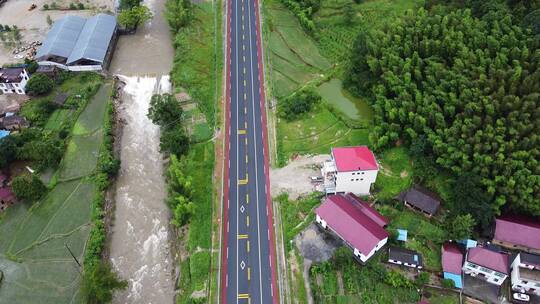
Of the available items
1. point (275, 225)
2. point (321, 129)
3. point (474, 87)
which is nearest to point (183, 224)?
point (275, 225)

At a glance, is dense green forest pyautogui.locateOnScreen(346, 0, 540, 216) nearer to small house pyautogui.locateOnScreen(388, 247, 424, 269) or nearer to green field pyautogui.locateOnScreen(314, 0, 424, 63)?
green field pyautogui.locateOnScreen(314, 0, 424, 63)

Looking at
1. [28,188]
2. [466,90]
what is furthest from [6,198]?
[466,90]

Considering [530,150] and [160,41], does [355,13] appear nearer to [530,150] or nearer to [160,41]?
[160,41]

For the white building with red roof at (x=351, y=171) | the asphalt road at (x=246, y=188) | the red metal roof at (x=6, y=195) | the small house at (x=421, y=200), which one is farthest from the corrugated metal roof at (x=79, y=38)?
the small house at (x=421, y=200)

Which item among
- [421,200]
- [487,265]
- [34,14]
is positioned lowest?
[487,265]

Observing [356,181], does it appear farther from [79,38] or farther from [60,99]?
[79,38]

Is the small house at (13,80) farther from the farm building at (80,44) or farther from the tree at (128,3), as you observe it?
the tree at (128,3)
